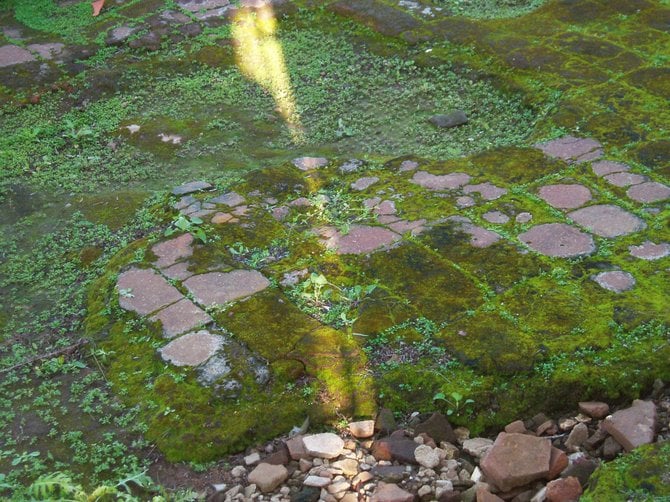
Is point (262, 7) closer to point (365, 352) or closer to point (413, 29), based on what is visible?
point (413, 29)

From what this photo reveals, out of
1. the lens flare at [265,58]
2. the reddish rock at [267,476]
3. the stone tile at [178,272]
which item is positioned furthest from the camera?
the lens flare at [265,58]

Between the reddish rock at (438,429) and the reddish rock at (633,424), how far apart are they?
584 millimetres

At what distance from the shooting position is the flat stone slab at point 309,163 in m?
4.80

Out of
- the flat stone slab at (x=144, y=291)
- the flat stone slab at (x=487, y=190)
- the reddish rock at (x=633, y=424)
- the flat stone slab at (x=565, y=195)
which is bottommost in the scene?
the reddish rock at (x=633, y=424)

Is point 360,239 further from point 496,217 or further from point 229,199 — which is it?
point 229,199

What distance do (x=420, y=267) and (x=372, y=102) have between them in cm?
248

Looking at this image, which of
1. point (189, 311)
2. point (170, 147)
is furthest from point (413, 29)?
point (189, 311)

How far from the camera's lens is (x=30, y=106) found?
6.05 metres

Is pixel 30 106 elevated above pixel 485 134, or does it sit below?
above

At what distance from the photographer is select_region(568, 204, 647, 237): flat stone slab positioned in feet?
12.3

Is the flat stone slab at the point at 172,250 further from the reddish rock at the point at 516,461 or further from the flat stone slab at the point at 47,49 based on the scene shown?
the flat stone slab at the point at 47,49

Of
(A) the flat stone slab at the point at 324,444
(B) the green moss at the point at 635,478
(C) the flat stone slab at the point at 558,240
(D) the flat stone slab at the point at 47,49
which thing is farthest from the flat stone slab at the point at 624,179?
(D) the flat stone slab at the point at 47,49

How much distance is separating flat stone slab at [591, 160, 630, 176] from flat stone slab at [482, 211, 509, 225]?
0.73 m

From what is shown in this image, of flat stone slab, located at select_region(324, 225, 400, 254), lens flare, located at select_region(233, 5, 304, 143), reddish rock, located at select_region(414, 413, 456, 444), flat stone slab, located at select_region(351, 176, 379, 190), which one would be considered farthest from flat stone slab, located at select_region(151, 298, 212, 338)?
lens flare, located at select_region(233, 5, 304, 143)
